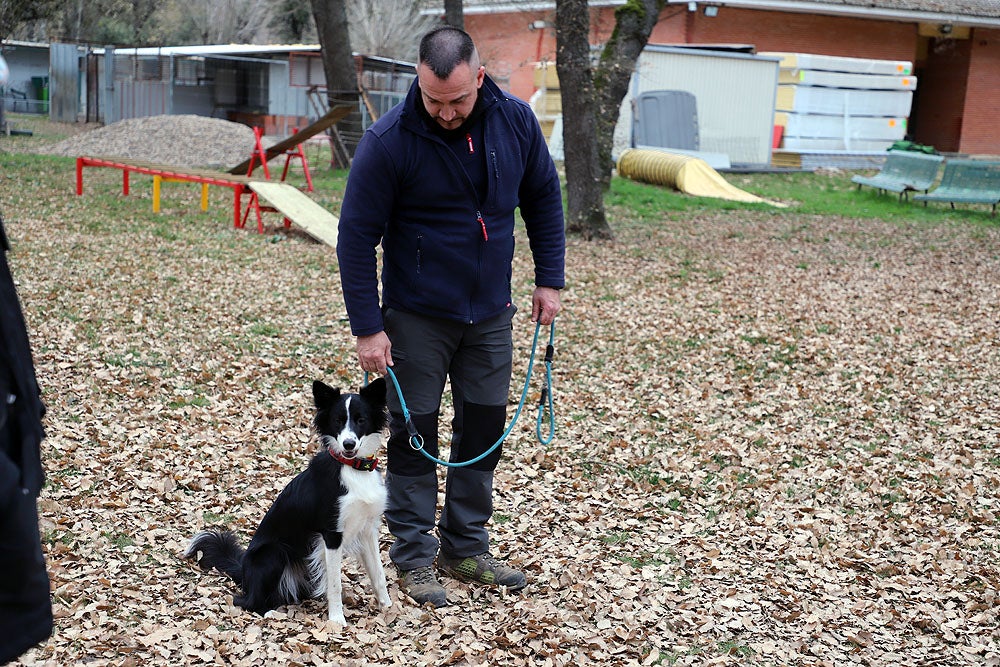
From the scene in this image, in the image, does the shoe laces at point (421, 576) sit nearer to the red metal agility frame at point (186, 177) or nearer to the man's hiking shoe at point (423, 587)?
the man's hiking shoe at point (423, 587)

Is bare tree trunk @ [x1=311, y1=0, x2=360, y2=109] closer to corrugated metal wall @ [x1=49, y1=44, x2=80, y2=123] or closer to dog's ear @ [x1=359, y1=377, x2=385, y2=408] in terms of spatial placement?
corrugated metal wall @ [x1=49, y1=44, x2=80, y2=123]

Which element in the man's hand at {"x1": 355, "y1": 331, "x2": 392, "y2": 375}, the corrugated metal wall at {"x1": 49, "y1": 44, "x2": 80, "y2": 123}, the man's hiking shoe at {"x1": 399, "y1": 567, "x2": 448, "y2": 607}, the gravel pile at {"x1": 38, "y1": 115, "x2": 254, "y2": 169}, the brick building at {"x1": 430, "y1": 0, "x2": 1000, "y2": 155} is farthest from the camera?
the corrugated metal wall at {"x1": 49, "y1": 44, "x2": 80, "y2": 123}

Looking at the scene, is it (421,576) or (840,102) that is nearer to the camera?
(421,576)

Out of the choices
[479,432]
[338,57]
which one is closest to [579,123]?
[338,57]

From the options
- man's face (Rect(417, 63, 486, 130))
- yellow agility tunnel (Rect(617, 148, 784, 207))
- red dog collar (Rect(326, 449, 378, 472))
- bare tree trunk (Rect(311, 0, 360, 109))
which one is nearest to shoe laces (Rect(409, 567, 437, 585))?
red dog collar (Rect(326, 449, 378, 472))

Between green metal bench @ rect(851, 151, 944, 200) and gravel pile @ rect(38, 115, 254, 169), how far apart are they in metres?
14.2

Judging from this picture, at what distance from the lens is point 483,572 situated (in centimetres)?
467

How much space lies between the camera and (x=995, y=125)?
1358 inches

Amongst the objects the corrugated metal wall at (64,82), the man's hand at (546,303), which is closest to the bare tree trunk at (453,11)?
the man's hand at (546,303)

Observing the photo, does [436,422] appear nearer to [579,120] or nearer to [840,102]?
[579,120]

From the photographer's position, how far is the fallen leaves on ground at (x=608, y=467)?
4316mm

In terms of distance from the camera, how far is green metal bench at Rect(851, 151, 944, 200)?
788 inches

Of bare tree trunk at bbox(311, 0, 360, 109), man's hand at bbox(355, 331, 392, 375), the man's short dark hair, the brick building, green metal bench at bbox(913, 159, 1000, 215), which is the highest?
the brick building

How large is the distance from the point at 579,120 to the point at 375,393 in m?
10.7
